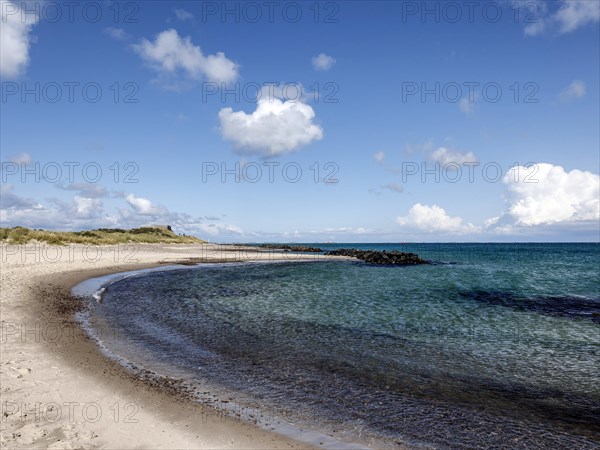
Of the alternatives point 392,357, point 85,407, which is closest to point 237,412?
point 85,407

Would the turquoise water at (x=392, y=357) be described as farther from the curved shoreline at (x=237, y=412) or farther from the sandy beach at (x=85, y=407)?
the sandy beach at (x=85, y=407)

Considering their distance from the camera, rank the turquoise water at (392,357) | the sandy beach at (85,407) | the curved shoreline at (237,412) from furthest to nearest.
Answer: the turquoise water at (392,357) → the curved shoreline at (237,412) → the sandy beach at (85,407)

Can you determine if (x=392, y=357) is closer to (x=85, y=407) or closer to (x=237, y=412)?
(x=237, y=412)

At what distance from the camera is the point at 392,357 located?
45.1 ft

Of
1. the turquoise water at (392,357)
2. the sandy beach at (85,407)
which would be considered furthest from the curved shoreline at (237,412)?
the turquoise water at (392,357)

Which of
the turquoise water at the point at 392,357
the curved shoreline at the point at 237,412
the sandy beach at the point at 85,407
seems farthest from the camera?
the turquoise water at the point at 392,357

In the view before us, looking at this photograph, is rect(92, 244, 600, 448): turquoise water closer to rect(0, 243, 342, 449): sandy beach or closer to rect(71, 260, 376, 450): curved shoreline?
rect(71, 260, 376, 450): curved shoreline

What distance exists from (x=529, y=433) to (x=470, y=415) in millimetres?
1230

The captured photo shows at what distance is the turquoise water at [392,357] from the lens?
8.84 metres

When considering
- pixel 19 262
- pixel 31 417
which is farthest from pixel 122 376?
pixel 19 262

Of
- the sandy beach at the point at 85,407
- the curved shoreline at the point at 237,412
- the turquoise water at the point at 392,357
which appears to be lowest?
the turquoise water at the point at 392,357

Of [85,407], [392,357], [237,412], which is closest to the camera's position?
[85,407]

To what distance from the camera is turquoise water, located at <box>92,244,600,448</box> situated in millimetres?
8844

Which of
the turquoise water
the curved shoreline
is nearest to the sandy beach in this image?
the curved shoreline
